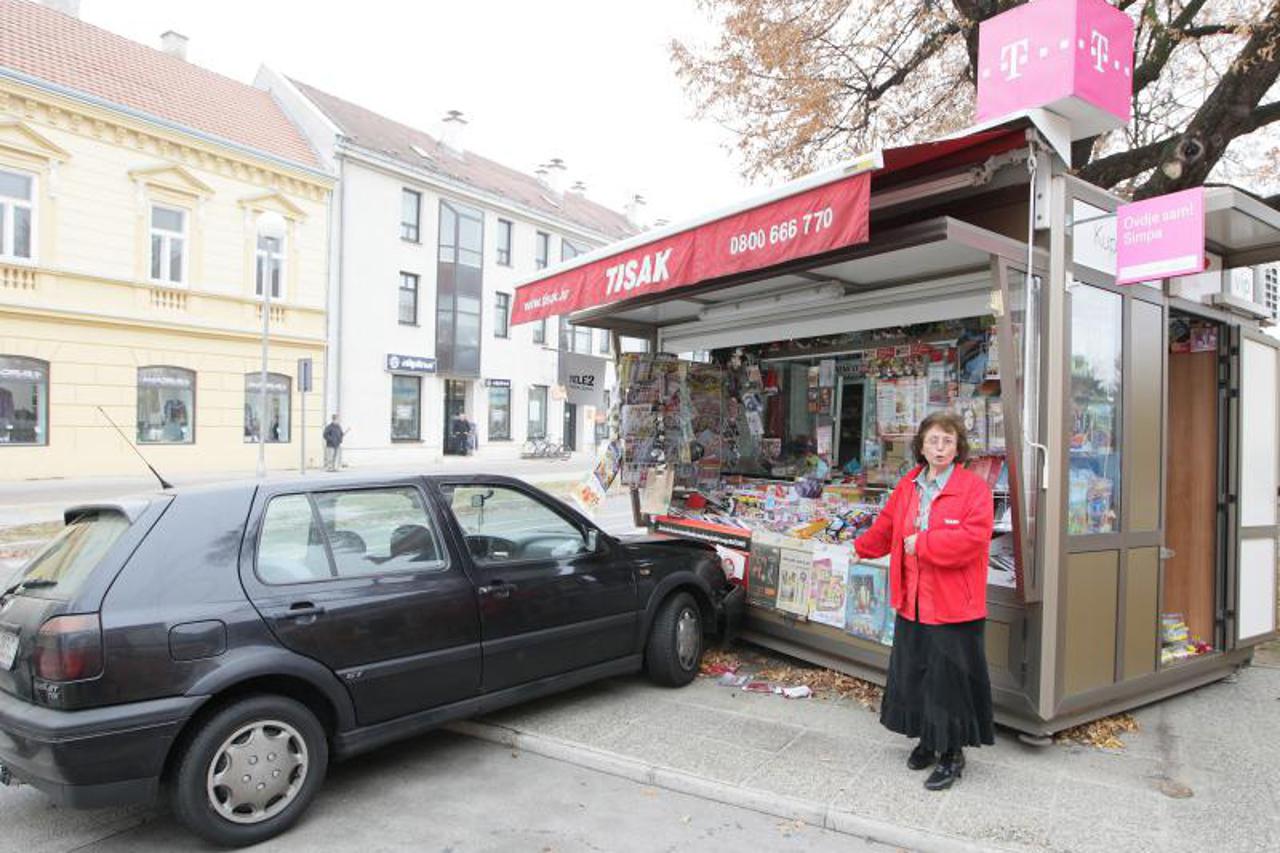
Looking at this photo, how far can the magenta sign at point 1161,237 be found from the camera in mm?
3736

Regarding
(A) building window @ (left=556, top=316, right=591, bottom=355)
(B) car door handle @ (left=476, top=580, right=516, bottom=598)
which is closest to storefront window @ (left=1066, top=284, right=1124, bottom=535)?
(B) car door handle @ (left=476, top=580, right=516, bottom=598)

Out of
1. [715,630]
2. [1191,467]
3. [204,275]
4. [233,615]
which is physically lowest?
[715,630]

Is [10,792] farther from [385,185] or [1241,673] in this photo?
[385,185]

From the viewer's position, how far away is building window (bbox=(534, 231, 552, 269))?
3095 centimetres

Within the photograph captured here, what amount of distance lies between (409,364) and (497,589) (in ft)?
74.2

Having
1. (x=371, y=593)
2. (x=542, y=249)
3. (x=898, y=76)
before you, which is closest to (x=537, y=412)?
(x=542, y=249)

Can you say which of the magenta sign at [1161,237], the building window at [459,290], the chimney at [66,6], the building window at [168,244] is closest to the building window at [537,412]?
the building window at [459,290]

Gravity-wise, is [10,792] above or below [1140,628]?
below

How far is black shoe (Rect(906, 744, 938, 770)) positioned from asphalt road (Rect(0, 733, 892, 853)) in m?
0.68

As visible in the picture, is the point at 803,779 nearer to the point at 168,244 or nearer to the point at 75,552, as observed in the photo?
the point at 75,552

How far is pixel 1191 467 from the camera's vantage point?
5.36 m

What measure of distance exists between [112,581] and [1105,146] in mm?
12118

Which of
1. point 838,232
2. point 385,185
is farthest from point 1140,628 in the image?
point 385,185

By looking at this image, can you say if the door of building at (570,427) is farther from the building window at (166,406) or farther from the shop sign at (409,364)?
the building window at (166,406)
